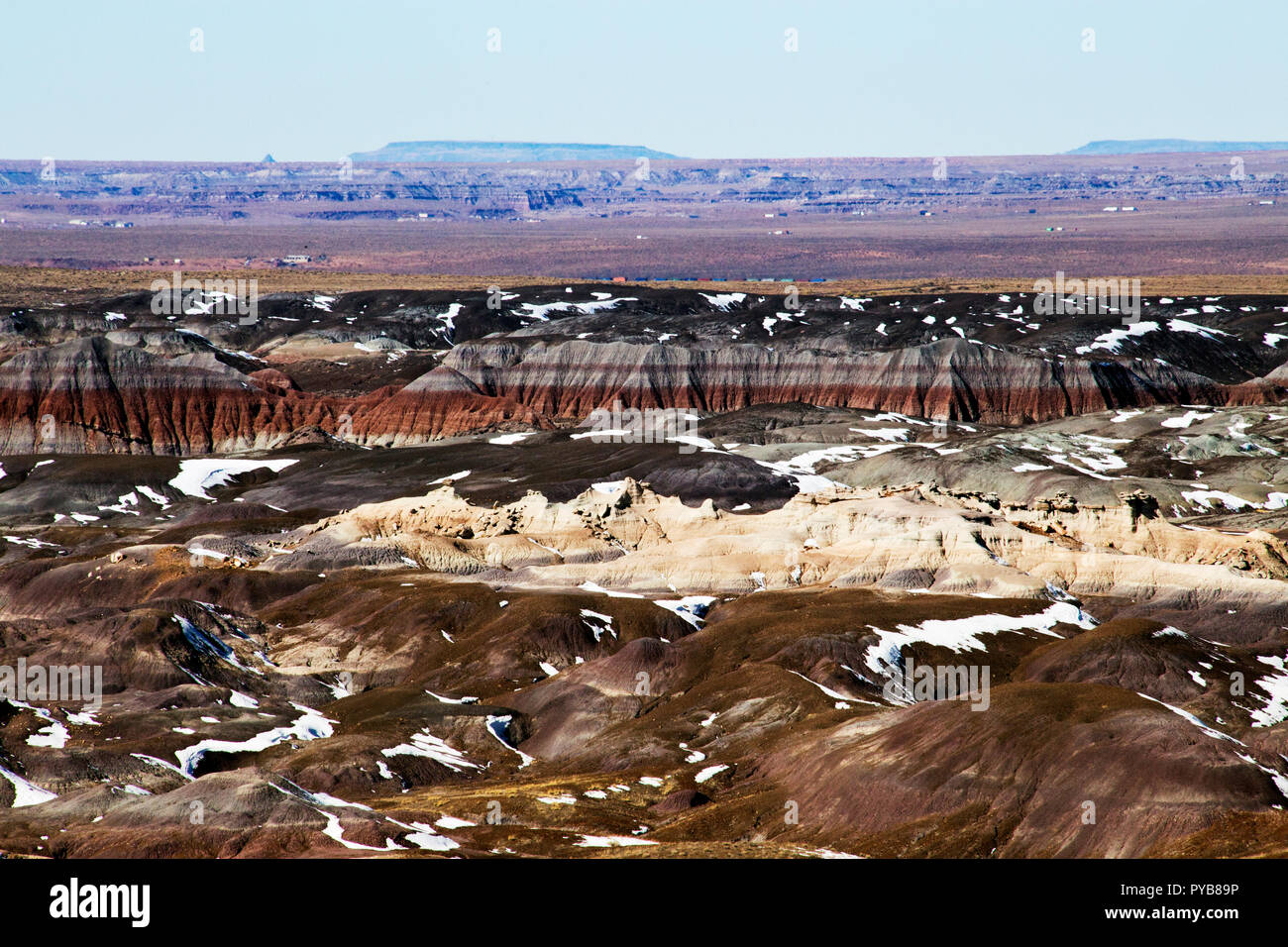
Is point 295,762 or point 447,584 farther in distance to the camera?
point 447,584

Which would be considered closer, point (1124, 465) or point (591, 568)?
point (591, 568)

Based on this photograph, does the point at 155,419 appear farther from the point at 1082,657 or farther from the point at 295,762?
the point at 1082,657

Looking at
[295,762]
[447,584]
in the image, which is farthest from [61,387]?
[295,762]

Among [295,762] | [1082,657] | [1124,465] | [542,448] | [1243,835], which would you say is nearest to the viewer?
[1243,835]

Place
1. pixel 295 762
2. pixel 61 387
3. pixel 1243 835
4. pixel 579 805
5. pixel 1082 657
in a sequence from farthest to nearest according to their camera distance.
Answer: pixel 61 387, pixel 1082 657, pixel 295 762, pixel 579 805, pixel 1243 835
